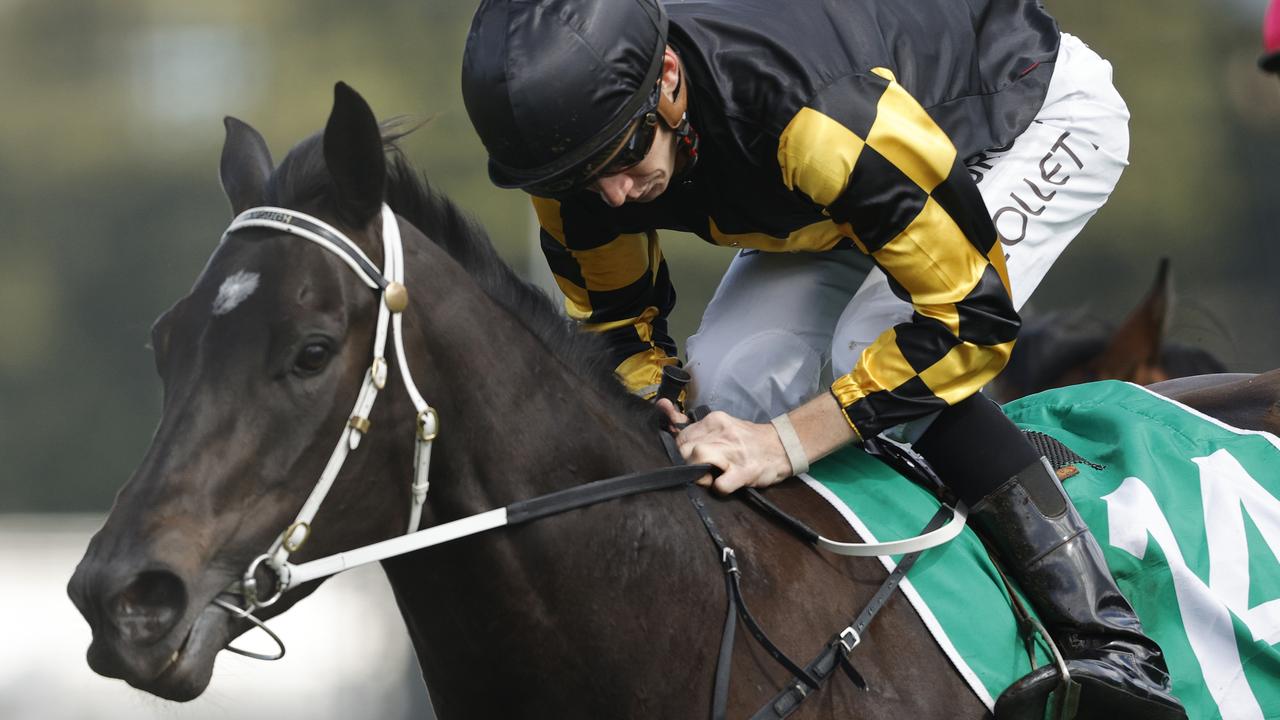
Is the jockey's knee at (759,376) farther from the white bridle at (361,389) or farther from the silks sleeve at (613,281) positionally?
the white bridle at (361,389)

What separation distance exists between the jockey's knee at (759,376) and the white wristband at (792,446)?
1.01 ft

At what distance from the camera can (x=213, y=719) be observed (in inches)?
225

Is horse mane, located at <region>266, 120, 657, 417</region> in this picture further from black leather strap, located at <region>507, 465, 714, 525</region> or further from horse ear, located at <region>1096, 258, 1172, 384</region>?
horse ear, located at <region>1096, 258, 1172, 384</region>

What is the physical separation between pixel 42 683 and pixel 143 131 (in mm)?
2605

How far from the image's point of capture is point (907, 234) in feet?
6.74

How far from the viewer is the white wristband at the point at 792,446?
2158mm

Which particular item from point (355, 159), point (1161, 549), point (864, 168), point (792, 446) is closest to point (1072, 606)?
point (1161, 549)

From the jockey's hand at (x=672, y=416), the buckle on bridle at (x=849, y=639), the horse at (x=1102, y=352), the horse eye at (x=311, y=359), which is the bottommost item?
the horse at (x=1102, y=352)

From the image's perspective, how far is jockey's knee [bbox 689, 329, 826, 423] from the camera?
2492 mm

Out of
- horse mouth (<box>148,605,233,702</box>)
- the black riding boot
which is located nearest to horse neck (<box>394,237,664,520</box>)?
horse mouth (<box>148,605,233,702</box>)

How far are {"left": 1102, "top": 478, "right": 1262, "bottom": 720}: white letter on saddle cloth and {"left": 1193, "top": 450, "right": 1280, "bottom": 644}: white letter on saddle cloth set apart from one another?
6cm

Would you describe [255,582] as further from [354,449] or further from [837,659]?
[837,659]

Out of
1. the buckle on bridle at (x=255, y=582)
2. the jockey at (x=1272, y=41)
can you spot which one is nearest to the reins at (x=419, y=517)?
the buckle on bridle at (x=255, y=582)

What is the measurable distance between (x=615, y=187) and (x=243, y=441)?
74 cm
